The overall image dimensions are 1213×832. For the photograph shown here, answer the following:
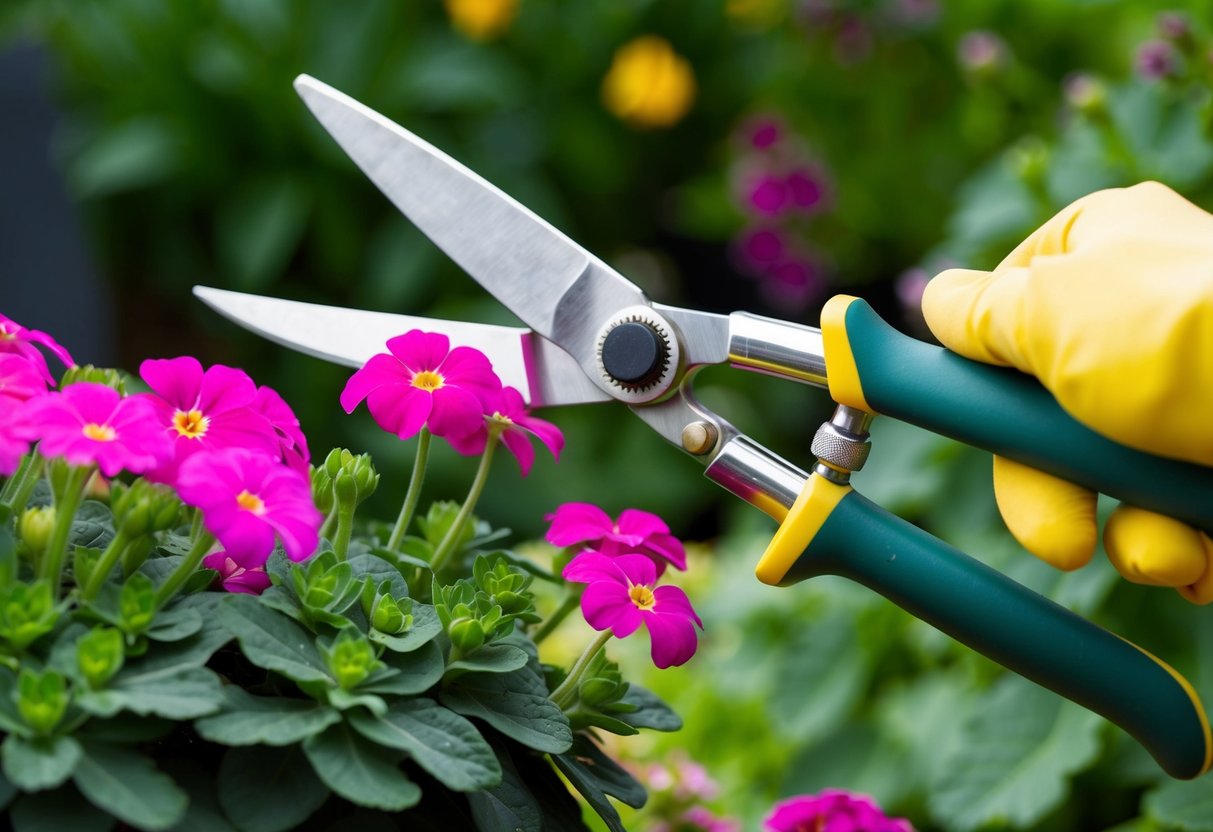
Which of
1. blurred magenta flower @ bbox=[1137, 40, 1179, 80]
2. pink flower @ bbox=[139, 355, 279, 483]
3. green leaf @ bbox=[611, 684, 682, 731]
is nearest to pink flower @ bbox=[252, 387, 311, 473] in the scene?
pink flower @ bbox=[139, 355, 279, 483]

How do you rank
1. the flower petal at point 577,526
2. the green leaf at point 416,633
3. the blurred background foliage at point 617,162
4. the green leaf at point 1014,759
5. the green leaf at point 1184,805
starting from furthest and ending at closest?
the blurred background foliage at point 617,162 < the green leaf at point 1014,759 < the green leaf at point 1184,805 < the flower petal at point 577,526 < the green leaf at point 416,633

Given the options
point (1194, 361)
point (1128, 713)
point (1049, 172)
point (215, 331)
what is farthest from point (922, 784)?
point (215, 331)

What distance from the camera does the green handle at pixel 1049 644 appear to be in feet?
1.88

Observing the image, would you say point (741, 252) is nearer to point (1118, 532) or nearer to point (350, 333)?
point (350, 333)

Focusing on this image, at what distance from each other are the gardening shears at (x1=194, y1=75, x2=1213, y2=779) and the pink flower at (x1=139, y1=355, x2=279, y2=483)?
138 millimetres

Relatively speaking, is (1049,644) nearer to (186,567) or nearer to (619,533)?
(619,533)

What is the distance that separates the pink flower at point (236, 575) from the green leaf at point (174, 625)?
0.07 metres

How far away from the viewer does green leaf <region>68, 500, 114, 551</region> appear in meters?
0.58

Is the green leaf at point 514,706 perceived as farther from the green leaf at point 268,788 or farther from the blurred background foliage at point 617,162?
the blurred background foliage at point 617,162

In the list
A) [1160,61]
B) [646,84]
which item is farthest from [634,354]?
[646,84]

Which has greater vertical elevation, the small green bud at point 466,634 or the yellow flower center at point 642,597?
the yellow flower center at point 642,597

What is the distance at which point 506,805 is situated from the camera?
0.58 metres

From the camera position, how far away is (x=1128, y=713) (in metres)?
0.58

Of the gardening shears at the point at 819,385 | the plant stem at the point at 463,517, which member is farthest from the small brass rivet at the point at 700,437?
the plant stem at the point at 463,517
